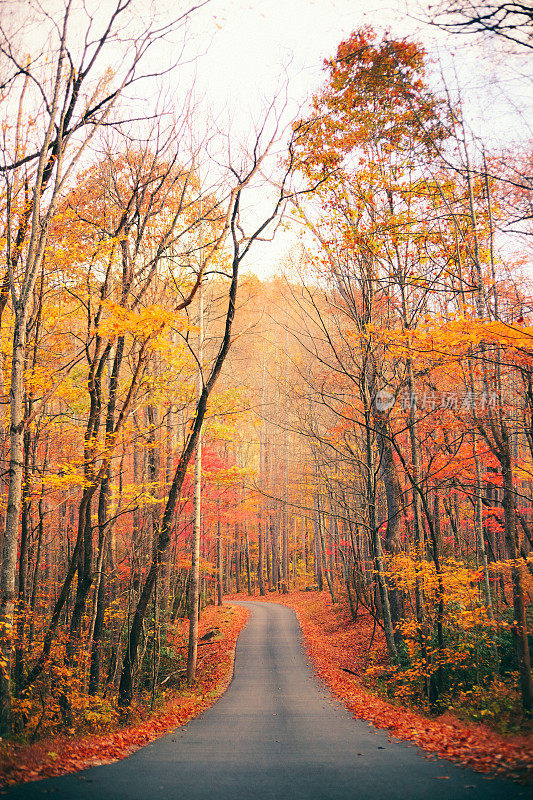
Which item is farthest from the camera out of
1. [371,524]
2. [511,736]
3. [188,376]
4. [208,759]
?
[188,376]

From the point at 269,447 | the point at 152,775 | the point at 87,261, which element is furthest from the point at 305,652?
the point at 269,447

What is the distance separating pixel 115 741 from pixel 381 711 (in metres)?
4.44

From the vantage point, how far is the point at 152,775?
4160 millimetres

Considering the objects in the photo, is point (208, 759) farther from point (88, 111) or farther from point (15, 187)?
point (88, 111)

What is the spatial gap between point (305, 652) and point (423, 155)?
46.2 ft

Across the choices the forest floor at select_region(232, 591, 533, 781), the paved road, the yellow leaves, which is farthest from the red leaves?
the yellow leaves

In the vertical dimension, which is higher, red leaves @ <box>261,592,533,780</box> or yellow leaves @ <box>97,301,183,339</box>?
yellow leaves @ <box>97,301,183,339</box>

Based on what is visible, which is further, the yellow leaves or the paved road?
the yellow leaves

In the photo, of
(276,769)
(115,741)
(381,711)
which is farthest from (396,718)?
(115,741)

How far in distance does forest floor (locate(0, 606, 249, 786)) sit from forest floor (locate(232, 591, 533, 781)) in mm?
2781

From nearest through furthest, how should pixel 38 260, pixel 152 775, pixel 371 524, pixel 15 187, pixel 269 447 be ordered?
pixel 152 775, pixel 38 260, pixel 15 187, pixel 371 524, pixel 269 447

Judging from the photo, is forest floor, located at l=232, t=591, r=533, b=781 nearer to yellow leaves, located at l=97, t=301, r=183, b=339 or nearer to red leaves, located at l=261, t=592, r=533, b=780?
red leaves, located at l=261, t=592, r=533, b=780

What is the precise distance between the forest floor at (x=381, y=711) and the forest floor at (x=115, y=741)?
109 inches

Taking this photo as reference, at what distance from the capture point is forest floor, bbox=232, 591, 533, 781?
14.3 feet
